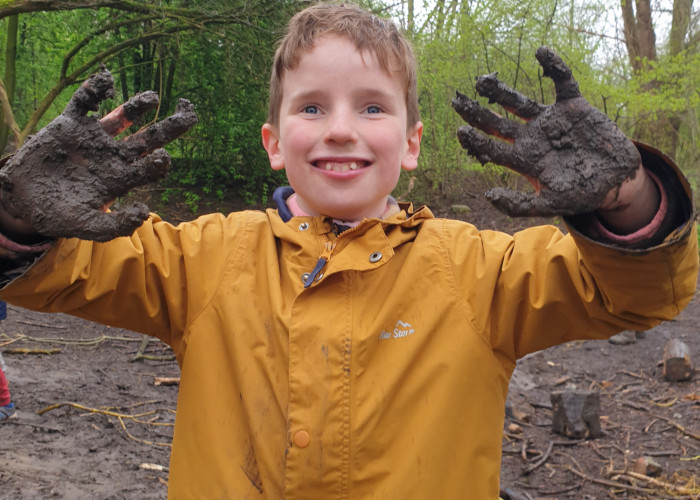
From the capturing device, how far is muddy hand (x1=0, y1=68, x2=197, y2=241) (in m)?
1.44

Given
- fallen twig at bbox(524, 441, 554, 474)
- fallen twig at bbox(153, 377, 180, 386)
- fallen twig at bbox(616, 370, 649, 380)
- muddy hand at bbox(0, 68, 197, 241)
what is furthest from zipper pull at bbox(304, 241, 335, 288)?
fallen twig at bbox(616, 370, 649, 380)

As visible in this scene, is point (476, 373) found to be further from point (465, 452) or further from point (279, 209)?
point (279, 209)

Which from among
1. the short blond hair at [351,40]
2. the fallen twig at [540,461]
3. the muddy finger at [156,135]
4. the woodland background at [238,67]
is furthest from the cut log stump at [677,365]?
the muddy finger at [156,135]

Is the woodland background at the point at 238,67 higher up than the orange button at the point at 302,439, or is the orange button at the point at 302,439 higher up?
the woodland background at the point at 238,67

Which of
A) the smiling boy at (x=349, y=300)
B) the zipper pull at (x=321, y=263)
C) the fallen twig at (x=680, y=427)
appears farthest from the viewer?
the fallen twig at (x=680, y=427)

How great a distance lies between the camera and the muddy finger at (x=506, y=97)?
145cm

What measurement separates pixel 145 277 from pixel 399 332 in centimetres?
68

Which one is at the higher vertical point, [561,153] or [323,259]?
[561,153]

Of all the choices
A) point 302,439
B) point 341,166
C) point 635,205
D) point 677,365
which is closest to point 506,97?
point 635,205

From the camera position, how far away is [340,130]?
1.68 m

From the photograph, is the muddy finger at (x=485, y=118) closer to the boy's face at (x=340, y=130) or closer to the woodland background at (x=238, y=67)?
the boy's face at (x=340, y=130)

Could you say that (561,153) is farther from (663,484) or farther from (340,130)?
(663,484)

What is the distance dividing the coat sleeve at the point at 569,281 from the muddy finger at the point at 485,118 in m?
0.26

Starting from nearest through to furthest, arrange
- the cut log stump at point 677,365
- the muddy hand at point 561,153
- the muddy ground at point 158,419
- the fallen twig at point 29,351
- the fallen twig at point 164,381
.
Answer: the muddy hand at point 561,153 → the muddy ground at point 158,419 → the fallen twig at point 164,381 → the fallen twig at point 29,351 → the cut log stump at point 677,365
